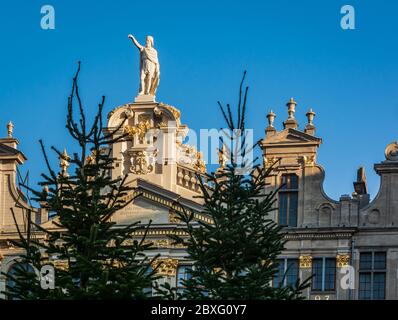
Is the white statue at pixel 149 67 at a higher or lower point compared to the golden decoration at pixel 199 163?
higher

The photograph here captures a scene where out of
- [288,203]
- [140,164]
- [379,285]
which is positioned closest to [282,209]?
[288,203]

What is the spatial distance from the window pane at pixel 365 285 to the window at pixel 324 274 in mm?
982

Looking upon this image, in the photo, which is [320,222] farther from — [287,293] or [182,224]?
[287,293]

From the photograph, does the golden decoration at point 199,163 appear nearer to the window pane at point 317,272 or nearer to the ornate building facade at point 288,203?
the ornate building facade at point 288,203

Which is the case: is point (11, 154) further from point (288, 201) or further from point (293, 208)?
point (293, 208)

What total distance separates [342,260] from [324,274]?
84cm

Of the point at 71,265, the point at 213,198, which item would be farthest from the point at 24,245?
the point at 213,198

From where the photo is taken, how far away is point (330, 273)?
61438 millimetres

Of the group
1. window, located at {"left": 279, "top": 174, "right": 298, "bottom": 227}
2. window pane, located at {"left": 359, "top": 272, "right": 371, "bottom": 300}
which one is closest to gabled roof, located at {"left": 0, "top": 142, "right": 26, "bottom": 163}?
window, located at {"left": 279, "top": 174, "right": 298, "bottom": 227}

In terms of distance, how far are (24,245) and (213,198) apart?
6842 millimetres

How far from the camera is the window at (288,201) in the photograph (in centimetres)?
6256

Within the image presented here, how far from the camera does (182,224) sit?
6266cm

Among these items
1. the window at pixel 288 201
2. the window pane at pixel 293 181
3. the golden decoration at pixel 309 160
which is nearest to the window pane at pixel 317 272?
the window at pixel 288 201

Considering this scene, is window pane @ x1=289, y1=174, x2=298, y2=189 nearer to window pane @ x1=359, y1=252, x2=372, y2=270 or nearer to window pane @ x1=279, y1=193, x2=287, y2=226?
window pane @ x1=279, y1=193, x2=287, y2=226
